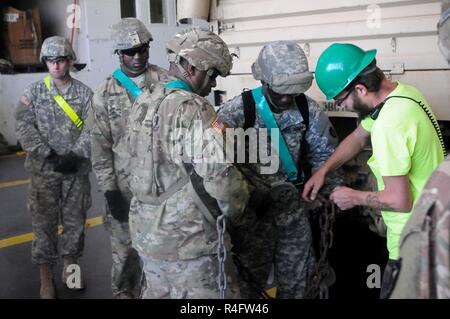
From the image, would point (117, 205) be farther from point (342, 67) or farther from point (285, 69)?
point (342, 67)

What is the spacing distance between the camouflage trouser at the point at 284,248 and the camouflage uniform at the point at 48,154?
1.47 metres

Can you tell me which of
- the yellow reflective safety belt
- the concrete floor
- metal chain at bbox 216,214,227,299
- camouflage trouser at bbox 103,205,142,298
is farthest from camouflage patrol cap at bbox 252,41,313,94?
the concrete floor

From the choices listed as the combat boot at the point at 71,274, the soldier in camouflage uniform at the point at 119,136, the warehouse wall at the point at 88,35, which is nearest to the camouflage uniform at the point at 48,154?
the combat boot at the point at 71,274

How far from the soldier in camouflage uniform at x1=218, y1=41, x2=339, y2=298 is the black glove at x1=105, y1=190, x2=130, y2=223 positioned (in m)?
0.85

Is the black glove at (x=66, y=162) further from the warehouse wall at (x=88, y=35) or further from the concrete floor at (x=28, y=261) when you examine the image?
the warehouse wall at (x=88, y=35)

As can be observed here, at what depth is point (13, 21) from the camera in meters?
8.09

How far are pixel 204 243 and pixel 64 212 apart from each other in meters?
2.06

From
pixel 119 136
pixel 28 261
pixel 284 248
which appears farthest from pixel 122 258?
pixel 28 261

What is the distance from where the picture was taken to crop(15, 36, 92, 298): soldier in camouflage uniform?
3.48 metres

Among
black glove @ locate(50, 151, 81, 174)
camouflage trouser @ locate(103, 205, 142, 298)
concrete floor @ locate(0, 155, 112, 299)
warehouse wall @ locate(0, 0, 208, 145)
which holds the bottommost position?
concrete floor @ locate(0, 155, 112, 299)

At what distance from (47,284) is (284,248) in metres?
1.89

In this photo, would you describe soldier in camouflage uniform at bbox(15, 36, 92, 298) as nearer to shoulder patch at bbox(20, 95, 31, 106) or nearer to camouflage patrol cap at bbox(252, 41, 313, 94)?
shoulder patch at bbox(20, 95, 31, 106)

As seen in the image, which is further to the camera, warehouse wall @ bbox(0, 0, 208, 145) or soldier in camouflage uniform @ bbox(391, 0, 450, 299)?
warehouse wall @ bbox(0, 0, 208, 145)

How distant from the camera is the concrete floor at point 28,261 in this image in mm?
3627
